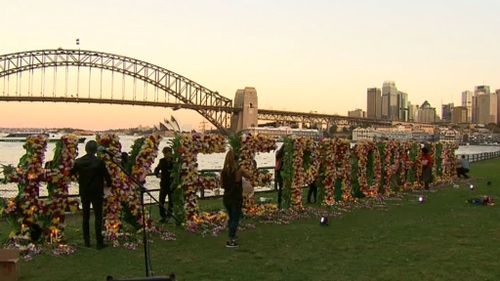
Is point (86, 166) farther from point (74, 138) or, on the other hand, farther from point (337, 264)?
point (337, 264)

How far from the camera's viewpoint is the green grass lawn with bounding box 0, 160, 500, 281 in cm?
866

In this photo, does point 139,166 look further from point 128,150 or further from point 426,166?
point 426,166

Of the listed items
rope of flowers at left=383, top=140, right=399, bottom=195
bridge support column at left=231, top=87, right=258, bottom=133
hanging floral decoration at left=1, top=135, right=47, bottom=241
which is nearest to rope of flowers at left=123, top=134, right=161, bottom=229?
hanging floral decoration at left=1, top=135, right=47, bottom=241

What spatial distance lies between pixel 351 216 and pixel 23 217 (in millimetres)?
8024

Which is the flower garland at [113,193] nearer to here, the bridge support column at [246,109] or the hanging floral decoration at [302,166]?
the hanging floral decoration at [302,166]

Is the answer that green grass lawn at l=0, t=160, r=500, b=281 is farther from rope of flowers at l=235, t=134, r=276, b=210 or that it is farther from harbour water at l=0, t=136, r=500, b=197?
harbour water at l=0, t=136, r=500, b=197

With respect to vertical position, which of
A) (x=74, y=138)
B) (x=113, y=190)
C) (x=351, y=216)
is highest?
(x=74, y=138)

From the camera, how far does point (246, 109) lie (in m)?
124

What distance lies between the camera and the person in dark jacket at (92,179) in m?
10.2

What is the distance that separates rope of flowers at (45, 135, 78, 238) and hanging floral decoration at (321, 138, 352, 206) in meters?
8.26

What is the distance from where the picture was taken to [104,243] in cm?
1089

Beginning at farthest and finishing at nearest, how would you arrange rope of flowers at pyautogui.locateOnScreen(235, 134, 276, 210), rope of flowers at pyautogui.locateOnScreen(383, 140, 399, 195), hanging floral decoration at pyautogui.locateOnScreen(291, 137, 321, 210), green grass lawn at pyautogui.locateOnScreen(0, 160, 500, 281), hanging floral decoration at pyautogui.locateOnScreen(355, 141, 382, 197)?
rope of flowers at pyautogui.locateOnScreen(383, 140, 399, 195) < hanging floral decoration at pyautogui.locateOnScreen(355, 141, 382, 197) < hanging floral decoration at pyautogui.locateOnScreen(291, 137, 321, 210) < rope of flowers at pyautogui.locateOnScreen(235, 134, 276, 210) < green grass lawn at pyautogui.locateOnScreen(0, 160, 500, 281)

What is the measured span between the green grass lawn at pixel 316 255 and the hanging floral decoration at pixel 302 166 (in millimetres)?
1413

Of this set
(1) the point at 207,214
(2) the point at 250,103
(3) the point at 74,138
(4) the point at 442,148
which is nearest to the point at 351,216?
(1) the point at 207,214
